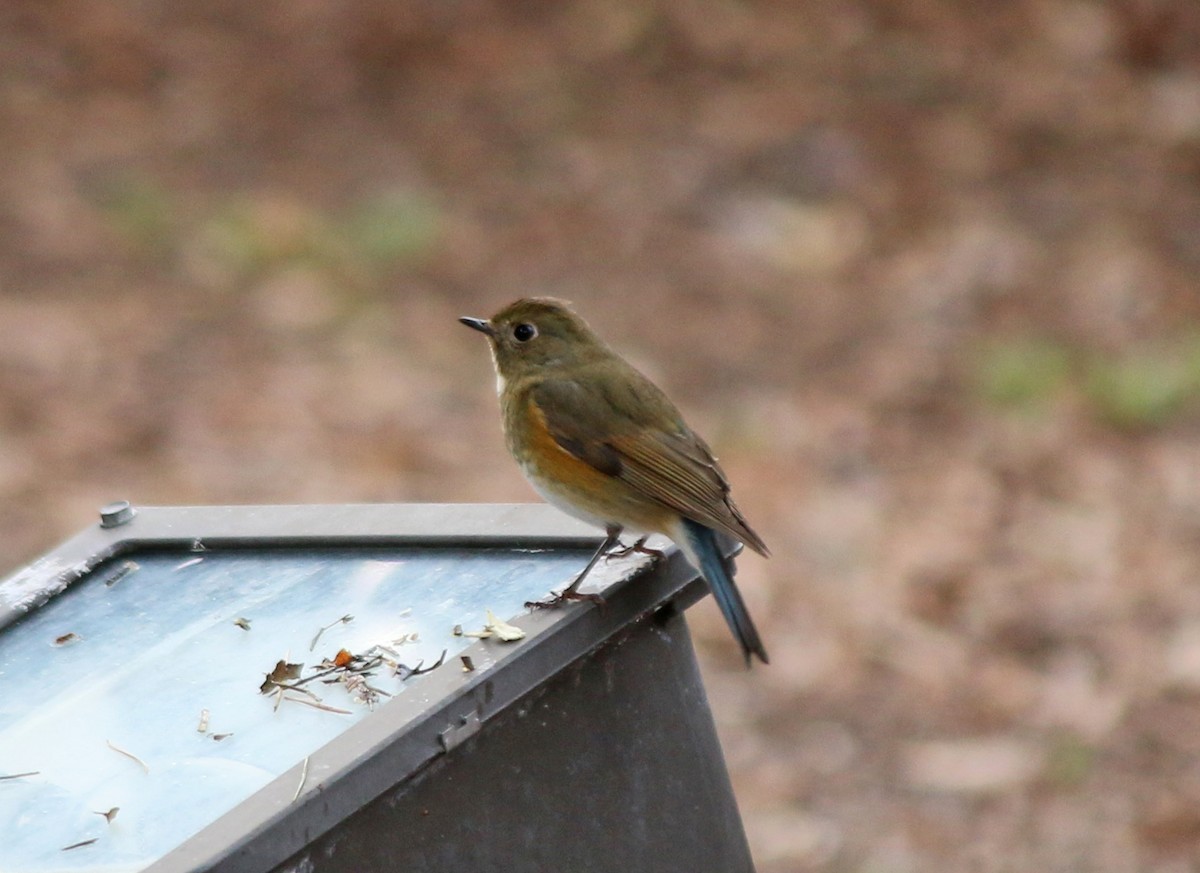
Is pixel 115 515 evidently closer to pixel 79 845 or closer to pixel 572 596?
pixel 572 596

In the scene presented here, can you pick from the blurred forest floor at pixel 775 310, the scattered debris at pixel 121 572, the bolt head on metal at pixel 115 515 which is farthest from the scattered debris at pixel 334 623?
the blurred forest floor at pixel 775 310

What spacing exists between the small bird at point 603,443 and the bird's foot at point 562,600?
0.27 meters

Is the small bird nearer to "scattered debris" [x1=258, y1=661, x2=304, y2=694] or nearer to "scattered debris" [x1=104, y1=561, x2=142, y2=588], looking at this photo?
"scattered debris" [x1=258, y1=661, x2=304, y2=694]

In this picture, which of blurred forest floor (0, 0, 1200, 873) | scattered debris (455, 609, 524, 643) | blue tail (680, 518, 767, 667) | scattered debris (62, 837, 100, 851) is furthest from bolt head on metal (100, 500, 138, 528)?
blurred forest floor (0, 0, 1200, 873)

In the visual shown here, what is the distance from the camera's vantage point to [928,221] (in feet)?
29.3

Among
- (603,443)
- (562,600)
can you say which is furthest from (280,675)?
(603,443)

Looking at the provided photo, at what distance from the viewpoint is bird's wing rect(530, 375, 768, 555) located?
3.59 metres

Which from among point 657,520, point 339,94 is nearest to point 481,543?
point 657,520

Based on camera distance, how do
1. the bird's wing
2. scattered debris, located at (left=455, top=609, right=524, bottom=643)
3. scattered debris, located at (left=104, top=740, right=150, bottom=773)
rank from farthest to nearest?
1. the bird's wing
2. scattered debris, located at (left=455, top=609, right=524, bottom=643)
3. scattered debris, located at (left=104, top=740, right=150, bottom=773)

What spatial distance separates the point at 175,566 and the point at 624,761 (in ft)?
3.19

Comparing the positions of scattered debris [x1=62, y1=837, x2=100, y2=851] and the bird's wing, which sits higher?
the bird's wing

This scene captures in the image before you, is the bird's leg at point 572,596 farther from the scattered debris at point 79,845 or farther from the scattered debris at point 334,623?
the scattered debris at point 79,845

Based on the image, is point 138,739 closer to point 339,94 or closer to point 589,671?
point 589,671

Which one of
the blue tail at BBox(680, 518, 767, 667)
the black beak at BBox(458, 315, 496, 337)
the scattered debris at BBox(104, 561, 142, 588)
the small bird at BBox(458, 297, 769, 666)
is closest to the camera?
the blue tail at BBox(680, 518, 767, 667)
